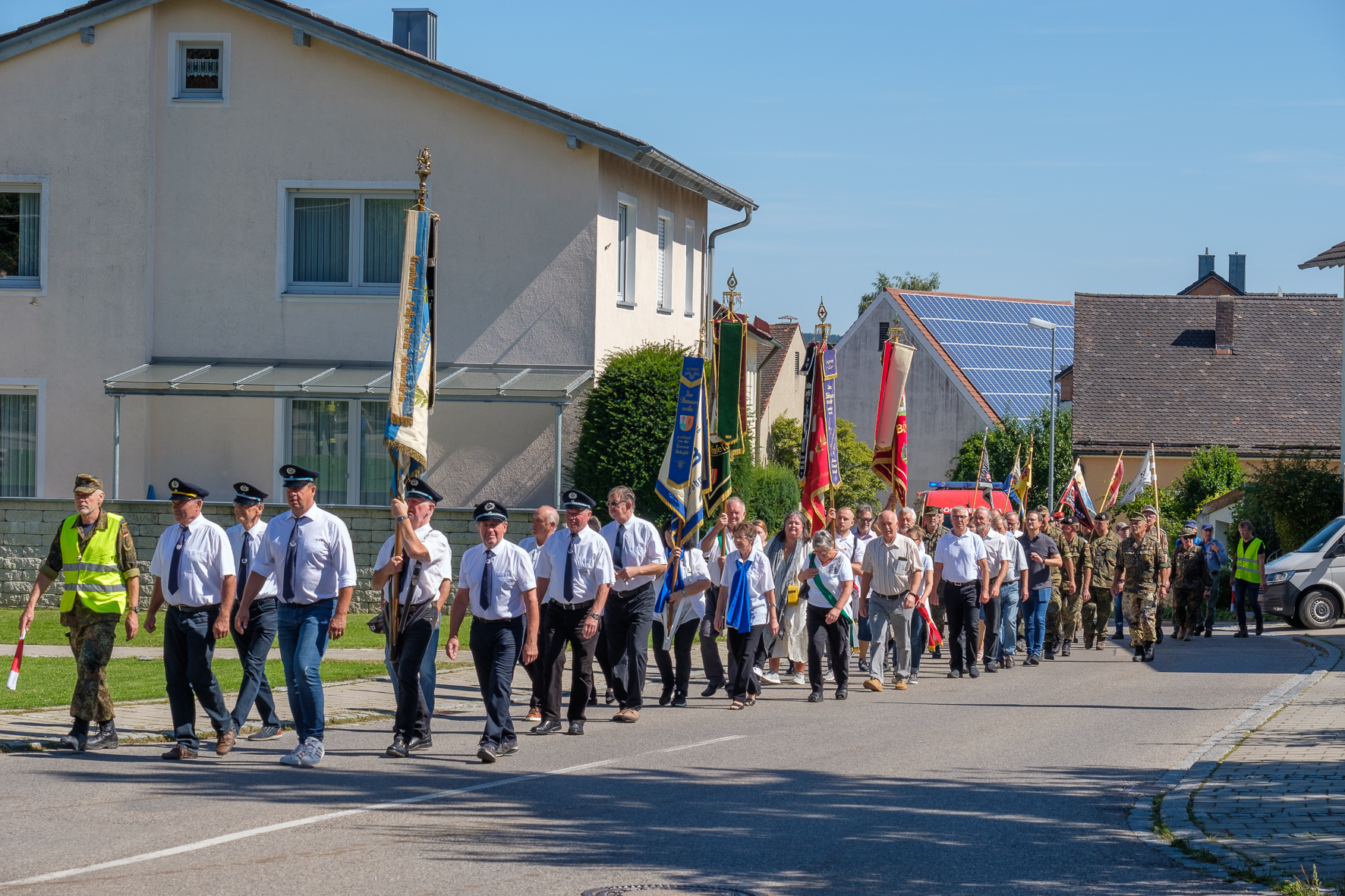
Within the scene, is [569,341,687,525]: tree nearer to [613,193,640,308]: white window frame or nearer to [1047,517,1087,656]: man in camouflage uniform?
[613,193,640,308]: white window frame

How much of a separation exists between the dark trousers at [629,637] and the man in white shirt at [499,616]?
200cm

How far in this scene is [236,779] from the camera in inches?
384

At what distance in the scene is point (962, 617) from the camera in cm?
1769

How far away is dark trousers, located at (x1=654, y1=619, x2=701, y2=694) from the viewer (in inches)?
571

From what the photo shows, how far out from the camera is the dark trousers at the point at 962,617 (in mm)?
17453

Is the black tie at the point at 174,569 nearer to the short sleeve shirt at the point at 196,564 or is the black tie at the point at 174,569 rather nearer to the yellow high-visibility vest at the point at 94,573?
the short sleeve shirt at the point at 196,564

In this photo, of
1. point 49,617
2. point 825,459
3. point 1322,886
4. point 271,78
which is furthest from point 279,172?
point 1322,886

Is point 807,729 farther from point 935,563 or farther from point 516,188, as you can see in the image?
point 516,188

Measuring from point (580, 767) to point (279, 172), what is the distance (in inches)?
651

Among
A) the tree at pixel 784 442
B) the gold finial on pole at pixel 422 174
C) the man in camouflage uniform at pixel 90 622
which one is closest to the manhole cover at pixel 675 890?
the man in camouflage uniform at pixel 90 622

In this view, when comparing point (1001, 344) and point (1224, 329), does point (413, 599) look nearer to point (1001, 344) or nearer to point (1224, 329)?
point (1224, 329)

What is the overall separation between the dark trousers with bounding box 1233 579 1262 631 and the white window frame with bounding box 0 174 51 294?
19.3 meters

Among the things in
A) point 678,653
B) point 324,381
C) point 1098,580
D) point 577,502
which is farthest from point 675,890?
point 324,381

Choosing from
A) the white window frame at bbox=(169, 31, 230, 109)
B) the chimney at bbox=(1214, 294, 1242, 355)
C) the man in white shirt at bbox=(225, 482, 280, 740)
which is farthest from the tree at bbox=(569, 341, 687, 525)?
the chimney at bbox=(1214, 294, 1242, 355)
